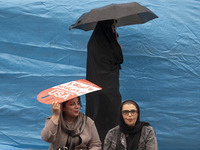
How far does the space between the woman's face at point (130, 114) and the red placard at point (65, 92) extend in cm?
27

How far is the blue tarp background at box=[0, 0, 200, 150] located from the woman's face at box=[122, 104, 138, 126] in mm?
1737

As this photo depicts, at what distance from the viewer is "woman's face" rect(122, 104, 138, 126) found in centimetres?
312

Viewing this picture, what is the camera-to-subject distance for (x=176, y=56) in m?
4.86

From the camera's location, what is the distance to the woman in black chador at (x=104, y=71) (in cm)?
407

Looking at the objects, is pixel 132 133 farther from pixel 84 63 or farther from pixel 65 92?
pixel 84 63

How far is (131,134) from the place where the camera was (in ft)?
10.3

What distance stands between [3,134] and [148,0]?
8.17 ft

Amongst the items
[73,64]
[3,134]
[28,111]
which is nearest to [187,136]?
[73,64]

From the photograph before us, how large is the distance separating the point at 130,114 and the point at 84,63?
1.97 m

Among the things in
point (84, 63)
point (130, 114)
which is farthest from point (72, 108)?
point (84, 63)

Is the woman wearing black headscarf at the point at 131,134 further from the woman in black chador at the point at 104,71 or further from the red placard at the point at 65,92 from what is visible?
the woman in black chador at the point at 104,71

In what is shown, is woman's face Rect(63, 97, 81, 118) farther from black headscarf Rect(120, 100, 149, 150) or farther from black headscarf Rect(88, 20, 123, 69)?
black headscarf Rect(88, 20, 123, 69)

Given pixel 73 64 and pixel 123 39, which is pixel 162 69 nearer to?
pixel 123 39

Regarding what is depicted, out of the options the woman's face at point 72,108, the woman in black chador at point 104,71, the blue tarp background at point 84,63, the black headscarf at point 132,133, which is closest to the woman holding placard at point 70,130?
the woman's face at point 72,108
